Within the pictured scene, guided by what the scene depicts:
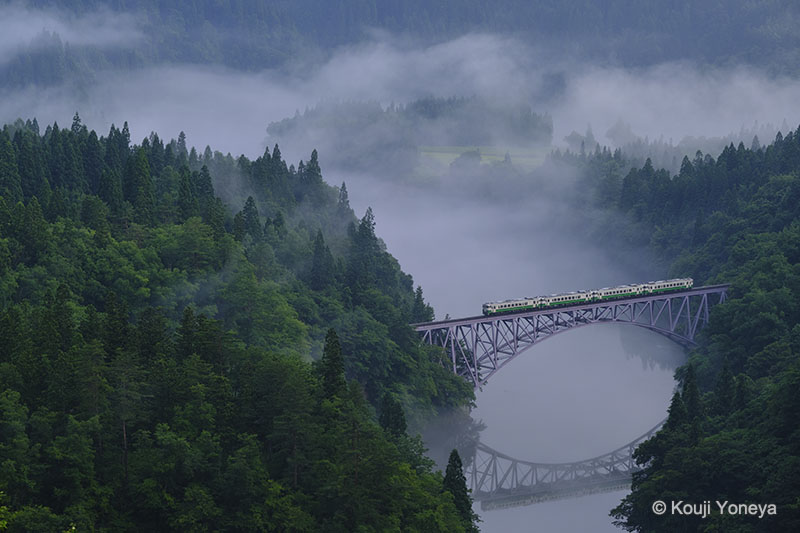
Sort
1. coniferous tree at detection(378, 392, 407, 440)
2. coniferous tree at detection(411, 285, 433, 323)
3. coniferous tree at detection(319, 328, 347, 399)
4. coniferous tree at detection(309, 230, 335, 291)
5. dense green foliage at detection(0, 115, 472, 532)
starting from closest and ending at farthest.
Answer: dense green foliage at detection(0, 115, 472, 532) < coniferous tree at detection(319, 328, 347, 399) < coniferous tree at detection(378, 392, 407, 440) < coniferous tree at detection(309, 230, 335, 291) < coniferous tree at detection(411, 285, 433, 323)

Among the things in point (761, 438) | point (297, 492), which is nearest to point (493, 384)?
point (761, 438)

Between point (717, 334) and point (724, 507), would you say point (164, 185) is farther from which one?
point (724, 507)

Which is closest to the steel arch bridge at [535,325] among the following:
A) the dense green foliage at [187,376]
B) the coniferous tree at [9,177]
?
the dense green foliage at [187,376]

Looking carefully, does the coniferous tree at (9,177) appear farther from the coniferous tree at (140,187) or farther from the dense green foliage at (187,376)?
the coniferous tree at (140,187)

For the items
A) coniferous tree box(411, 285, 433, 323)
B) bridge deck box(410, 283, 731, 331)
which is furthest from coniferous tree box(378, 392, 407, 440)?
coniferous tree box(411, 285, 433, 323)

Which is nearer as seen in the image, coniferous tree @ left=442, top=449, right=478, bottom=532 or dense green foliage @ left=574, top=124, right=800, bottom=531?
dense green foliage @ left=574, top=124, right=800, bottom=531

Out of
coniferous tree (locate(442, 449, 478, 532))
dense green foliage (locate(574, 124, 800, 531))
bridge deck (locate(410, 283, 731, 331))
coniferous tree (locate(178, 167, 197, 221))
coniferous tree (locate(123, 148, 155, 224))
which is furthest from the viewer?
coniferous tree (locate(178, 167, 197, 221))

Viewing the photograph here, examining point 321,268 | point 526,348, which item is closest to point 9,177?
point 321,268

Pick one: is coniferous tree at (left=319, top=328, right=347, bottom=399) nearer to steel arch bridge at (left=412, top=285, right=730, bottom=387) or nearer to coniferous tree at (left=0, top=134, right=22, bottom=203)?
steel arch bridge at (left=412, top=285, right=730, bottom=387)
